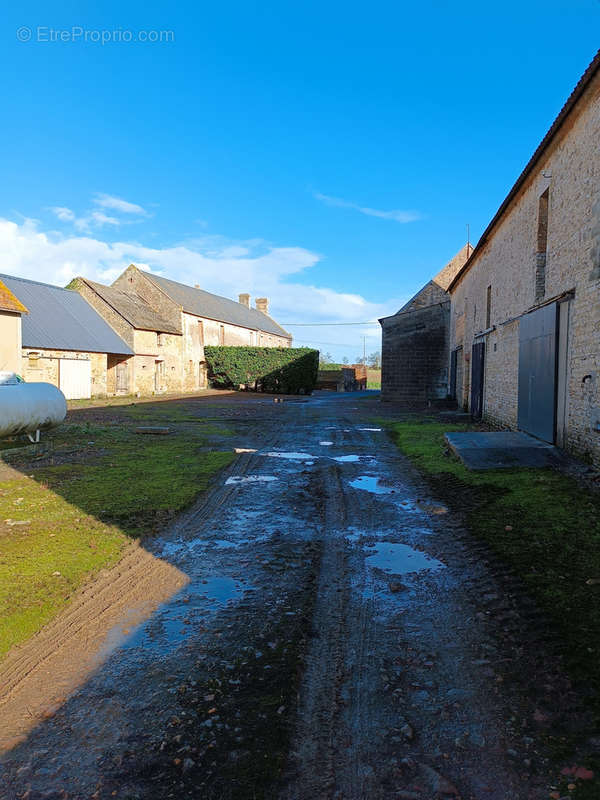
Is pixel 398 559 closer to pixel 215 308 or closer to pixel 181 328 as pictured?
pixel 181 328

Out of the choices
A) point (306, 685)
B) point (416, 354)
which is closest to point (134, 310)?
point (416, 354)

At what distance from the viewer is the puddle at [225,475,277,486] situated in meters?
8.00

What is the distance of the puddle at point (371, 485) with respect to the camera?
7459 mm

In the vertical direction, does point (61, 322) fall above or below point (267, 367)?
above

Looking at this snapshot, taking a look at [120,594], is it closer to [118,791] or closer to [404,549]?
[118,791]

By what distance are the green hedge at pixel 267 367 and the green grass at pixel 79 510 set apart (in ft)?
87.7

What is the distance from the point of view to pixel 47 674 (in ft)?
9.75

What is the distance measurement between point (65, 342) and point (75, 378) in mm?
1962

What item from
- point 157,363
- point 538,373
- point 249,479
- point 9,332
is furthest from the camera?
point 157,363

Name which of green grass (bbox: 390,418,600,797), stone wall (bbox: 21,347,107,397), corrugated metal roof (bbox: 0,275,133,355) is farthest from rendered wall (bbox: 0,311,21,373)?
green grass (bbox: 390,418,600,797)

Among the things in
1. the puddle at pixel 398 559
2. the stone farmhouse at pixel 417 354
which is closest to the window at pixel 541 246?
the puddle at pixel 398 559

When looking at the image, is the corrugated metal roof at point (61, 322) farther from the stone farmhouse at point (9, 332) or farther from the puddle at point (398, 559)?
the puddle at point (398, 559)

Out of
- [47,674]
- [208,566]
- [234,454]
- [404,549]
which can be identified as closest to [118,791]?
[47,674]

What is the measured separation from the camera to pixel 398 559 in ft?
15.8
